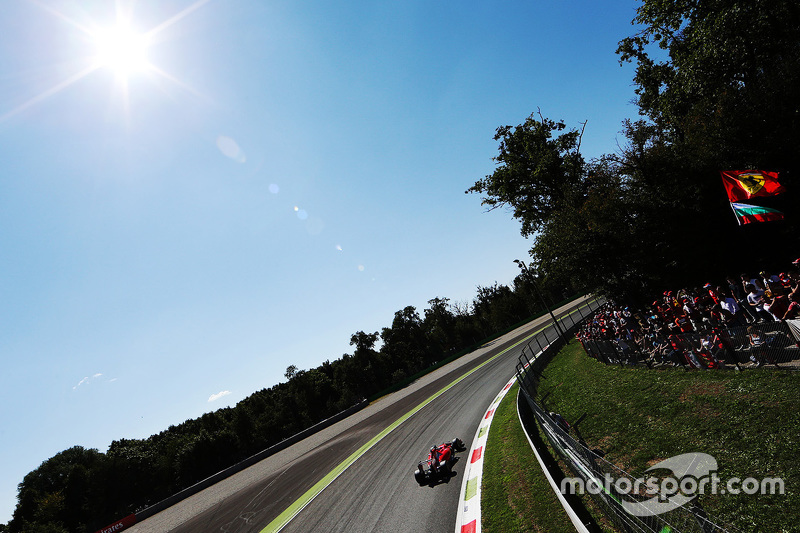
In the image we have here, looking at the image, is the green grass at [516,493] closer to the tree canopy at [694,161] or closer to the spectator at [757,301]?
the spectator at [757,301]

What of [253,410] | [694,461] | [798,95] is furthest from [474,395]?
[253,410]

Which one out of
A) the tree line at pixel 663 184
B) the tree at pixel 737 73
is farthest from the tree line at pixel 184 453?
the tree at pixel 737 73

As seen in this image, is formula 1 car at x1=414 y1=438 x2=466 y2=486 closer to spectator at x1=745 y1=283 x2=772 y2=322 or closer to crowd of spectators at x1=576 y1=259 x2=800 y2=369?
crowd of spectators at x1=576 y1=259 x2=800 y2=369

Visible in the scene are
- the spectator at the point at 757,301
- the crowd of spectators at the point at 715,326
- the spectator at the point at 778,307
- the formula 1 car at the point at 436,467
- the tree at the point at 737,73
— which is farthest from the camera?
the tree at the point at 737,73

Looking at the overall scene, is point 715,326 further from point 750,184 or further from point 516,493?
point 516,493

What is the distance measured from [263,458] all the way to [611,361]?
98.4 feet

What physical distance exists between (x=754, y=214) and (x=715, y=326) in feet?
16.7

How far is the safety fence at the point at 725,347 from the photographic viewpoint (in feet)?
28.3

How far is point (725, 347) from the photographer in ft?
33.0

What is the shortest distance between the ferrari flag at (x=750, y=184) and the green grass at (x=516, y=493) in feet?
41.1

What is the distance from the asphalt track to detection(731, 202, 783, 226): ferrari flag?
13179 millimetres

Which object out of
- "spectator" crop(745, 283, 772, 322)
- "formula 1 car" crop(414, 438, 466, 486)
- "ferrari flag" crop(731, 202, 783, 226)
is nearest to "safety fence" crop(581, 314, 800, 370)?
"spectator" crop(745, 283, 772, 322)

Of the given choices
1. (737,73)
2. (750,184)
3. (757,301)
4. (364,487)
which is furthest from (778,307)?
(737,73)

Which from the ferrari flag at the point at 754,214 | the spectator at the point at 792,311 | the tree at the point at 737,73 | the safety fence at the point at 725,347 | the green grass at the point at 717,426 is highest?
the tree at the point at 737,73
